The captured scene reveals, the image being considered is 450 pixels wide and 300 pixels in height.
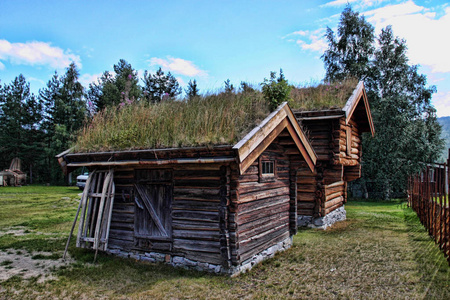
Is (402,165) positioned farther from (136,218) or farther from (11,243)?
(11,243)

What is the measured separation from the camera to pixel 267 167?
952 cm

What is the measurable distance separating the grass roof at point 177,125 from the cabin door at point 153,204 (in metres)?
0.94

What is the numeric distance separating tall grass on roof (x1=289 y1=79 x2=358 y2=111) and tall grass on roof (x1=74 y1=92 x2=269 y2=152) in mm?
4108

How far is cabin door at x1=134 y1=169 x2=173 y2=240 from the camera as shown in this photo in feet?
28.0

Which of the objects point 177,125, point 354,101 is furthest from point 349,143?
point 177,125

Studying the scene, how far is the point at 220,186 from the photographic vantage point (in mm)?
7797

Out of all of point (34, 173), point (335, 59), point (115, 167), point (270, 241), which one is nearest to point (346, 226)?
point (270, 241)

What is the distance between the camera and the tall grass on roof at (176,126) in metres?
7.88

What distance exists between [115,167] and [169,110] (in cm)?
267

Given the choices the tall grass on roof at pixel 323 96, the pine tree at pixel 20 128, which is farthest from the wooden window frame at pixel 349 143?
the pine tree at pixel 20 128

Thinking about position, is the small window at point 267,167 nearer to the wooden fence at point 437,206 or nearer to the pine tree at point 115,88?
the wooden fence at point 437,206

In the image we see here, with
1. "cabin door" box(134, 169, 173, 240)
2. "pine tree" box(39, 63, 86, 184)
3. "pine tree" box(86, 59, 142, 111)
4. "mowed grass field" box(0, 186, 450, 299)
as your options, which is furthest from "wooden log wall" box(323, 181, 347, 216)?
"pine tree" box(39, 63, 86, 184)

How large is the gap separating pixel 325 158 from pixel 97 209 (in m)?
9.43

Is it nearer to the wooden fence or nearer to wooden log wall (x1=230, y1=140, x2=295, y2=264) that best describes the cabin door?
wooden log wall (x1=230, y1=140, x2=295, y2=264)
